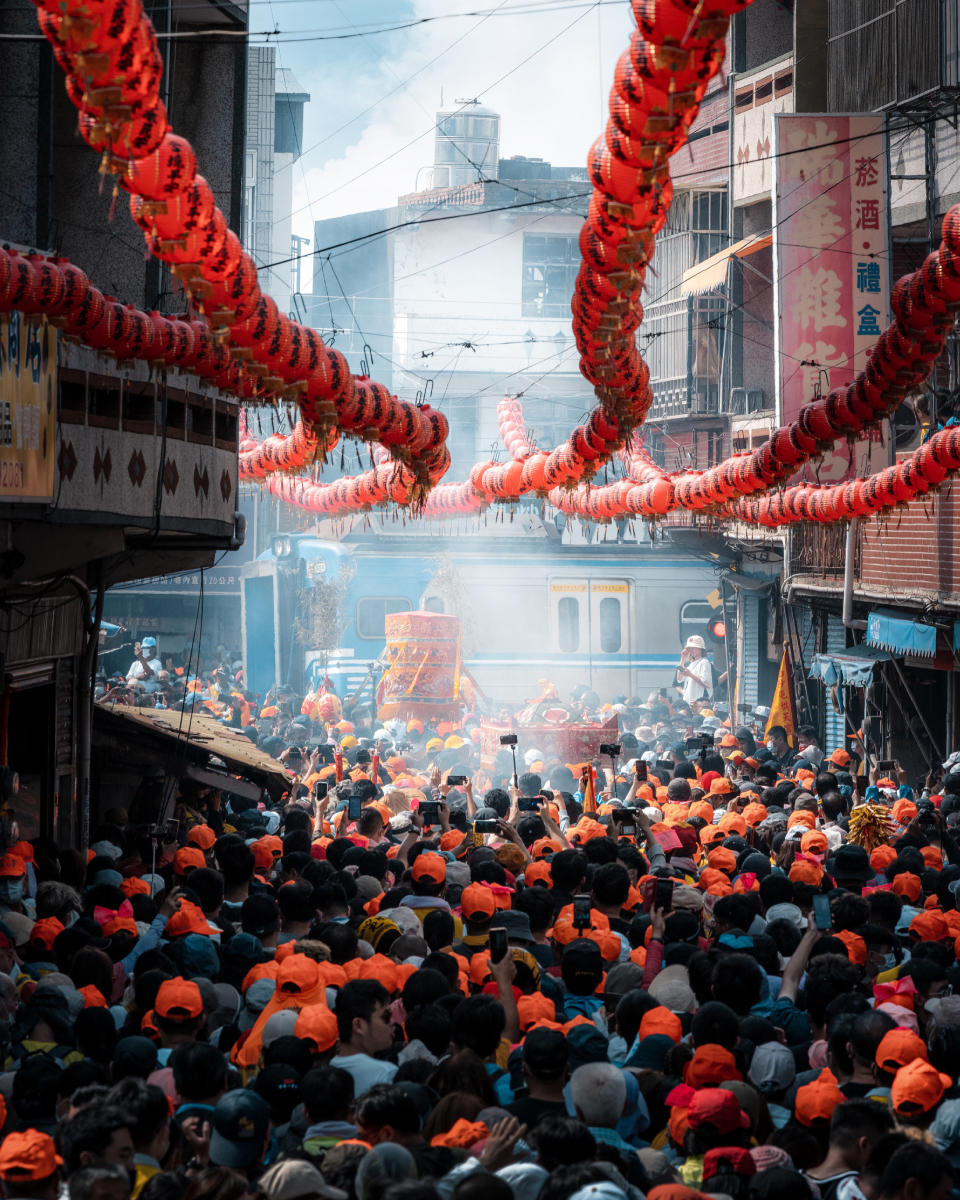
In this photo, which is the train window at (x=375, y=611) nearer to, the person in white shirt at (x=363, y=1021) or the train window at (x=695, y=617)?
the train window at (x=695, y=617)

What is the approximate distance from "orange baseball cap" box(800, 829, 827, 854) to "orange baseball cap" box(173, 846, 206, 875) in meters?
4.35

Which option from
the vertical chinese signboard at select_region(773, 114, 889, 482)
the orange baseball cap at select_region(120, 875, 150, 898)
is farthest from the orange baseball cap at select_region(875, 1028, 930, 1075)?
the vertical chinese signboard at select_region(773, 114, 889, 482)

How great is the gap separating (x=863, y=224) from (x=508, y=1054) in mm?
13719

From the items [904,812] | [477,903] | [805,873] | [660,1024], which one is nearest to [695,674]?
[904,812]

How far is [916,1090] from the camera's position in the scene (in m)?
5.18

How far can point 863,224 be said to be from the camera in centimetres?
1730

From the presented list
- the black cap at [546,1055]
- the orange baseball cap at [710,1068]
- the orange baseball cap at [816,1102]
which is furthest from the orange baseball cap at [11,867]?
the orange baseball cap at [816,1102]

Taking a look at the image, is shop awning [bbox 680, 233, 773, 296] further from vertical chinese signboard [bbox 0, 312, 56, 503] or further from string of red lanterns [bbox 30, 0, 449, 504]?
vertical chinese signboard [bbox 0, 312, 56, 503]

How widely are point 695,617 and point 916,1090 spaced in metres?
31.3

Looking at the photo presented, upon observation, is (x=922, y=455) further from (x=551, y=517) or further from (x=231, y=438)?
(x=551, y=517)

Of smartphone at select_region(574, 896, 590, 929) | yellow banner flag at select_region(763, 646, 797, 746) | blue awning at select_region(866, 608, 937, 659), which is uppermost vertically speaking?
blue awning at select_region(866, 608, 937, 659)

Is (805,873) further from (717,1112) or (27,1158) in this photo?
(27,1158)

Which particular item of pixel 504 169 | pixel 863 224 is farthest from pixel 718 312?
pixel 504 169

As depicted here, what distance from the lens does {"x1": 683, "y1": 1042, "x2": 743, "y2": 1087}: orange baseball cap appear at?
5391 millimetres
